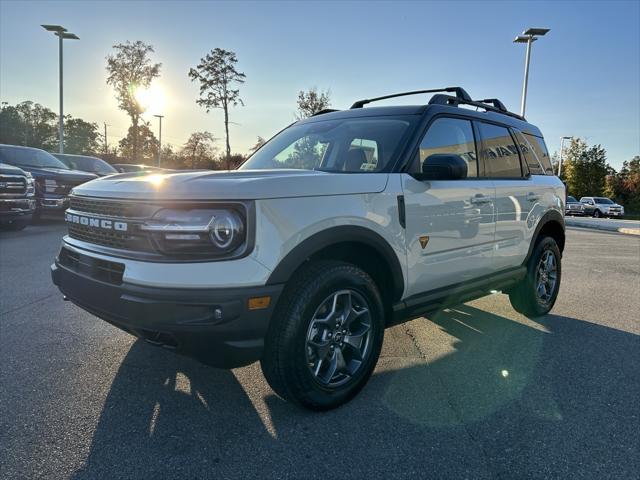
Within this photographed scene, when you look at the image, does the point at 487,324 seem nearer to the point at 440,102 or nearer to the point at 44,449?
the point at 440,102

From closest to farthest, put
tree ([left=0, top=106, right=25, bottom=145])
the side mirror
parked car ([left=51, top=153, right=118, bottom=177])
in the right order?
the side mirror, parked car ([left=51, top=153, right=118, bottom=177]), tree ([left=0, top=106, right=25, bottom=145])

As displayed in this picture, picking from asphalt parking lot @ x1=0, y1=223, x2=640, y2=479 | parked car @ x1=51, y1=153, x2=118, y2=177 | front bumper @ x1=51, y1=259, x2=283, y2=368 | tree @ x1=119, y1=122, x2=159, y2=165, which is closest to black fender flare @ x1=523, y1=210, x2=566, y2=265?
asphalt parking lot @ x1=0, y1=223, x2=640, y2=479

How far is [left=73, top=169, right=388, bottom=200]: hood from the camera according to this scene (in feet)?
7.22

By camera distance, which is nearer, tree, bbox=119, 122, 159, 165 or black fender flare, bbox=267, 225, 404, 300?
black fender flare, bbox=267, 225, 404, 300

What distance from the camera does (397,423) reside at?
252 centimetres

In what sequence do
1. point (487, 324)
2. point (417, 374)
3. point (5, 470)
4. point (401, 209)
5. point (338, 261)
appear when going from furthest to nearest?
1. point (487, 324)
2. point (417, 374)
3. point (401, 209)
4. point (338, 261)
5. point (5, 470)

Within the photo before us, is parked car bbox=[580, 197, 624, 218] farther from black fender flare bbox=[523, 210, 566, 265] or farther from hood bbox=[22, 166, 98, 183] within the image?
hood bbox=[22, 166, 98, 183]

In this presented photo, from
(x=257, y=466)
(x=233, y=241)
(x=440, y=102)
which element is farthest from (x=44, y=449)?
(x=440, y=102)

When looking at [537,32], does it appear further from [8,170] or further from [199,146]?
[199,146]


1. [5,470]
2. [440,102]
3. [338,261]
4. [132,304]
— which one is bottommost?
[5,470]

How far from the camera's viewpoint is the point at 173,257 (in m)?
2.21

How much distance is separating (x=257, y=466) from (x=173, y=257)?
3.51ft

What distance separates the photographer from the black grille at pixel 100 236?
95.3 inches

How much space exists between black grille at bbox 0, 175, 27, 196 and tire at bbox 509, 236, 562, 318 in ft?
29.1
